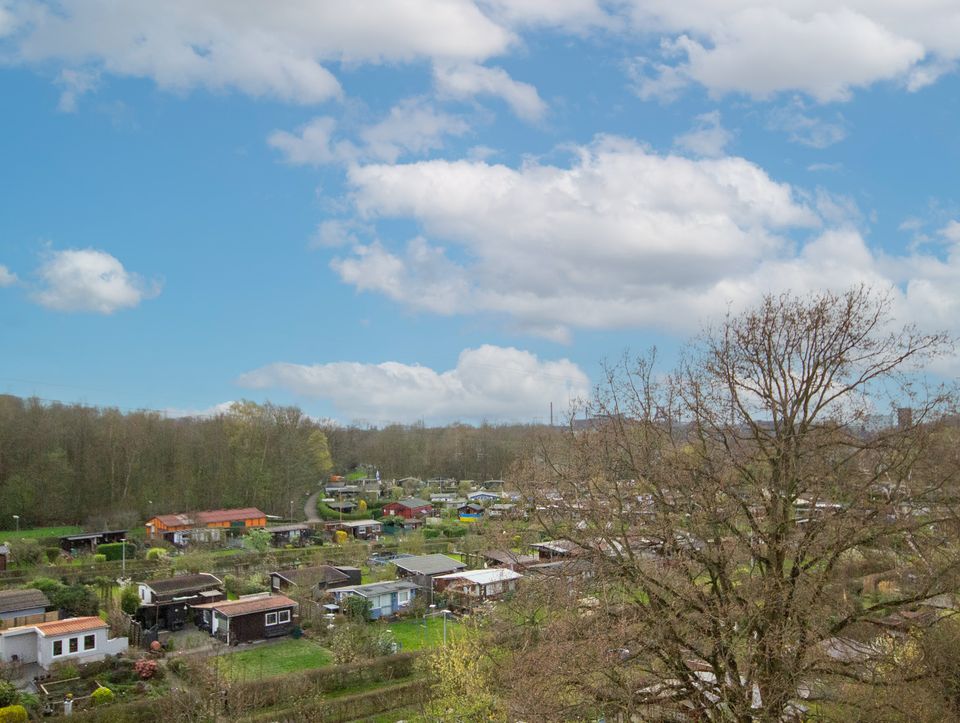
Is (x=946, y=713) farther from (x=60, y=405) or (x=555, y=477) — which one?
(x=60, y=405)

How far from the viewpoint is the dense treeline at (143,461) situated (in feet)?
142

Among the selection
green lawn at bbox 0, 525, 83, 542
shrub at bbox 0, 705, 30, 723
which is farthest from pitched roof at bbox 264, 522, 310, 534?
shrub at bbox 0, 705, 30, 723

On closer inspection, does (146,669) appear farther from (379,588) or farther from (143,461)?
(143,461)

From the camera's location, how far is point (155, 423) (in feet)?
165

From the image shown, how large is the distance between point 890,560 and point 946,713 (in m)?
1.42

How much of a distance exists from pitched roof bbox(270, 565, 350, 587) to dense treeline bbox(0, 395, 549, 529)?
12.6 meters

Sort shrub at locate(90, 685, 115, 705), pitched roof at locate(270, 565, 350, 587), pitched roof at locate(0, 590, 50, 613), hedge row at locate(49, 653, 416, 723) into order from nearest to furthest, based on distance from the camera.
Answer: hedge row at locate(49, 653, 416, 723) → shrub at locate(90, 685, 115, 705) → pitched roof at locate(0, 590, 50, 613) → pitched roof at locate(270, 565, 350, 587)

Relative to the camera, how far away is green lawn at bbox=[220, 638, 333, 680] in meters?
20.4

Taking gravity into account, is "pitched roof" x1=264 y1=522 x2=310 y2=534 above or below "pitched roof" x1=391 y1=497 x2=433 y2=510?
below

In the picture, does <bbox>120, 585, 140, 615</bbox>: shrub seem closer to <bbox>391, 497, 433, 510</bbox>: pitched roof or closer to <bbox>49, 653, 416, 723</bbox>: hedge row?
<bbox>49, 653, 416, 723</bbox>: hedge row

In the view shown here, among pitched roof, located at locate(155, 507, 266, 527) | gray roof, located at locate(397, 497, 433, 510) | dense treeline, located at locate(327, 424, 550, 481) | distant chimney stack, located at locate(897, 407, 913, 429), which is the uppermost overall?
distant chimney stack, located at locate(897, 407, 913, 429)

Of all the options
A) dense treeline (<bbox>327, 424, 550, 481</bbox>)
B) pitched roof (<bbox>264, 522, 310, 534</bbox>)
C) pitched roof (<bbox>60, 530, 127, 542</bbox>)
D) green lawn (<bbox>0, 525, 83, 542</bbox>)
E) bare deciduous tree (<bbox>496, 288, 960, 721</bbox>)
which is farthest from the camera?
dense treeline (<bbox>327, 424, 550, 481</bbox>)

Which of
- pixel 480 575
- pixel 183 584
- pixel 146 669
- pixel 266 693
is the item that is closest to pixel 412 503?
pixel 480 575

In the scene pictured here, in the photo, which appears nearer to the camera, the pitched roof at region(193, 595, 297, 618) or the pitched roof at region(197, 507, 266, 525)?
the pitched roof at region(193, 595, 297, 618)
